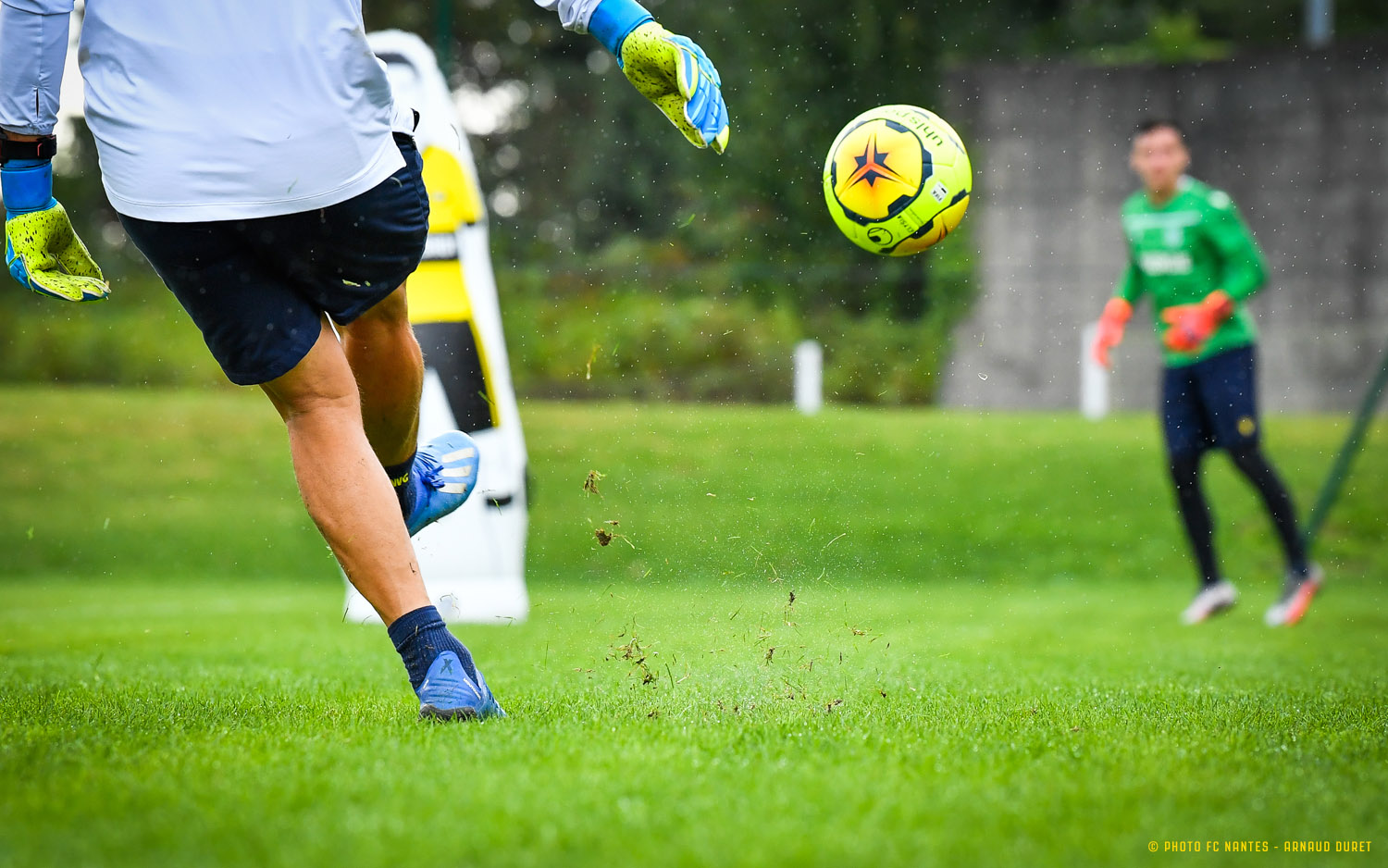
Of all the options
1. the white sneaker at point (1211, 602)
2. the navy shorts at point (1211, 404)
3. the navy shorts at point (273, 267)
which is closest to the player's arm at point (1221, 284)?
the navy shorts at point (1211, 404)

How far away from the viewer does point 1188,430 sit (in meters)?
6.04

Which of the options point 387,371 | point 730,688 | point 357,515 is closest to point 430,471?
point 387,371

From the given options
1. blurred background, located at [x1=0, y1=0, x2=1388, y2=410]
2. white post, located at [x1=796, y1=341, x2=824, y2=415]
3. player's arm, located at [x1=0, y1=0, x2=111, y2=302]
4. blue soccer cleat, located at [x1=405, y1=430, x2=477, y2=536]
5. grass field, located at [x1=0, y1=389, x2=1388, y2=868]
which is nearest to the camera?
grass field, located at [x1=0, y1=389, x2=1388, y2=868]

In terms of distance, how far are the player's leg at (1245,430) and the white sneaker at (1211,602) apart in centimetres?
30

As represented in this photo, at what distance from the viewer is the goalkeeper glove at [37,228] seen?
2.65 m

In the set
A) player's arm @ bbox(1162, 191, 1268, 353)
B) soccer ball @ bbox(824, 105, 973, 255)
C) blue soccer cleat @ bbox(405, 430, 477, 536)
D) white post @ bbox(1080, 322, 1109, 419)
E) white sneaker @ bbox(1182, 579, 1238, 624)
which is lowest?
white post @ bbox(1080, 322, 1109, 419)

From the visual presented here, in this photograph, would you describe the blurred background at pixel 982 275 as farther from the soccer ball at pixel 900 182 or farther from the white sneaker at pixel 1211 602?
the soccer ball at pixel 900 182

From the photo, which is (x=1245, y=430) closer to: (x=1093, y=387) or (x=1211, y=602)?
(x=1211, y=602)

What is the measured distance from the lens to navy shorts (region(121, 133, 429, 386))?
2.54m

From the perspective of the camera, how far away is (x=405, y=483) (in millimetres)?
3215

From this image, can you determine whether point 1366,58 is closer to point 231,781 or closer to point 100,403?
point 100,403

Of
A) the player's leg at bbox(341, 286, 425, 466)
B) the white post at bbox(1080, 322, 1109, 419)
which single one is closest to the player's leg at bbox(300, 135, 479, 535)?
the player's leg at bbox(341, 286, 425, 466)

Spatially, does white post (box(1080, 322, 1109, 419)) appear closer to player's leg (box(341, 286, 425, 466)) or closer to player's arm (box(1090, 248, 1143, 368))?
player's arm (box(1090, 248, 1143, 368))

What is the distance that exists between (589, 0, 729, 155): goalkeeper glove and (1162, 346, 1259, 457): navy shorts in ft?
12.8
